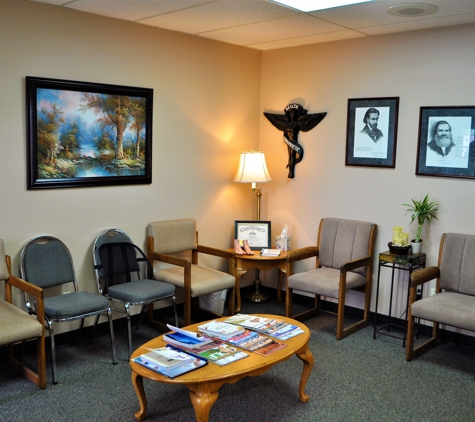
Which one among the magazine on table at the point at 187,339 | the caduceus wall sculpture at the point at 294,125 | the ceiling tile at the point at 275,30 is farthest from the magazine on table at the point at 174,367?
the caduceus wall sculpture at the point at 294,125

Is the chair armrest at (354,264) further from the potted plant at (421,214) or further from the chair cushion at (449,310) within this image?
the chair cushion at (449,310)

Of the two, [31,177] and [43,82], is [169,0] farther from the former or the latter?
[31,177]

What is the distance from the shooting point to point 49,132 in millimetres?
3643

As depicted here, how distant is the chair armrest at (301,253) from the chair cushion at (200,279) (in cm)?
49

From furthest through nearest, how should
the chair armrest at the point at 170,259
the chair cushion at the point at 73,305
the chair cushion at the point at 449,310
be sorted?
1. the chair armrest at the point at 170,259
2. the chair cushion at the point at 449,310
3. the chair cushion at the point at 73,305

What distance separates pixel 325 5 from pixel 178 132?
1.61 meters

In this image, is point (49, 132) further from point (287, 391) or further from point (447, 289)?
point (447, 289)

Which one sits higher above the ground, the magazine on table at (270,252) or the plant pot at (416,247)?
the plant pot at (416,247)

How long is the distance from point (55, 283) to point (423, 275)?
2529 mm

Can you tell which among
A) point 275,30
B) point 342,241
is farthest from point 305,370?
point 275,30

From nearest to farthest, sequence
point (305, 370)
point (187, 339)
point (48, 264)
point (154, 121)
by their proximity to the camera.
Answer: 1. point (187, 339)
2. point (305, 370)
3. point (48, 264)
4. point (154, 121)

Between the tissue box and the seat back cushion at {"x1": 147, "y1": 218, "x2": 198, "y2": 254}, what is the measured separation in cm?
76

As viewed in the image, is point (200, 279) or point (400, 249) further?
point (200, 279)

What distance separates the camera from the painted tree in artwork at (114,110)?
385cm
